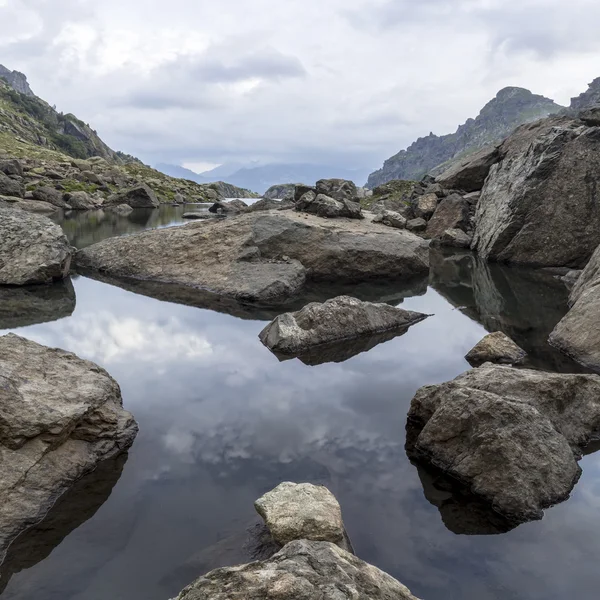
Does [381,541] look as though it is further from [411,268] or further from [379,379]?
[411,268]

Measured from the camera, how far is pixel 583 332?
12586 millimetres

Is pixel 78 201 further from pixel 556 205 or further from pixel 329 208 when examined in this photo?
pixel 556 205

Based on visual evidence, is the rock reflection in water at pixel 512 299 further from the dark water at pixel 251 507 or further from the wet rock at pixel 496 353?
the dark water at pixel 251 507

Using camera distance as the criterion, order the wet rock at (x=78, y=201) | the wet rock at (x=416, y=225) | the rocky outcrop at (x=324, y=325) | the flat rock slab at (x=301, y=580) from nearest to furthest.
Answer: the flat rock slab at (x=301, y=580) < the rocky outcrop at (x=324, y=325) < the wet rock at (x=416, y=225) < the wet rock at (x=78, y=201)

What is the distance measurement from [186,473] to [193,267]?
1311 centimetres

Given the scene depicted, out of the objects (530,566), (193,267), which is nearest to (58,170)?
(193,267)

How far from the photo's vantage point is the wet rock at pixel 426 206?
3744 centimetres

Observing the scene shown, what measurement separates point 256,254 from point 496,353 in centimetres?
1007

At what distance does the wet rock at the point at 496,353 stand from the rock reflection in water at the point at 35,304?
35.8ft

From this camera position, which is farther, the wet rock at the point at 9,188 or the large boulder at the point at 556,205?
the wet rock at the point at 9,188

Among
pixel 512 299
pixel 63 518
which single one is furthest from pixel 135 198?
pixel 63 518

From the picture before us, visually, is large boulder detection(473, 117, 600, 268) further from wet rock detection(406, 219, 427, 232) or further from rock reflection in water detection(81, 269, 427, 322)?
wet rock detection(406, 219, 427, 232)

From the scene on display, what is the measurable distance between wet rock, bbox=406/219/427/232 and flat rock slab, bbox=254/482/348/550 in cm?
3083

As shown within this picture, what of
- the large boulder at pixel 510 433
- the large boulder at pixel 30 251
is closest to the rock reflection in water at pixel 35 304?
the large boulder at pixel 30 251
